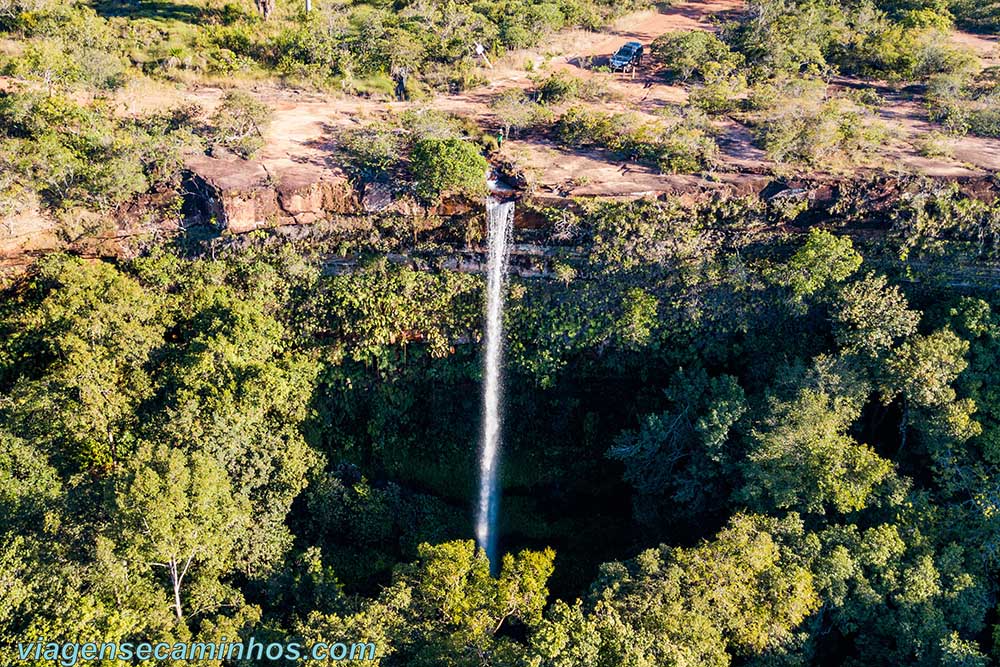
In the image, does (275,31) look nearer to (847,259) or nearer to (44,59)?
(44,59)

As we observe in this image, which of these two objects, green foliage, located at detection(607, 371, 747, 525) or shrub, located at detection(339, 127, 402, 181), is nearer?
green foliage, located at detection(607, 371, 747, 525)

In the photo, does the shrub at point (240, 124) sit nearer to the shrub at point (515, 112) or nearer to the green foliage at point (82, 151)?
the green foliage at point (82, 151)

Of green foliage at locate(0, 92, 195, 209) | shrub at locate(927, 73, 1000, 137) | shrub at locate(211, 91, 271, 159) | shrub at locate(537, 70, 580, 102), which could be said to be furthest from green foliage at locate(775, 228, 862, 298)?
green foliage at locate(0, 92, 195, 209)

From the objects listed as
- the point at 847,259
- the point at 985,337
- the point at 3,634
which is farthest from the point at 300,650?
the point at 985,337

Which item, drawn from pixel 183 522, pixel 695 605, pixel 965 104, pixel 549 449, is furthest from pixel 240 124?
pixel 965 104

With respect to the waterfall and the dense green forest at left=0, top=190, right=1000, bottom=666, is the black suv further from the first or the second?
the waterfall

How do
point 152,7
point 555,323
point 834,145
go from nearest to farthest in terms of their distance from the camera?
point 555,323 → point 834,145 → point 152,7
